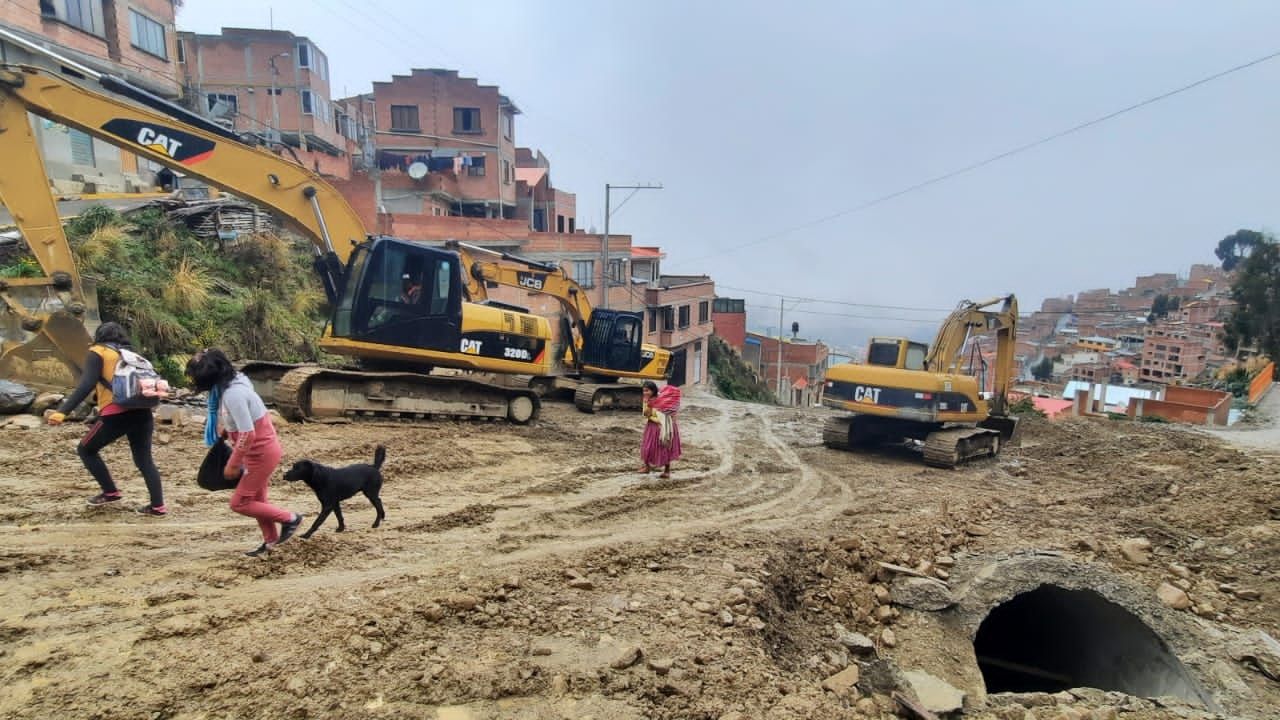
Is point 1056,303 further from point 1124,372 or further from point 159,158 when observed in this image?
point 159,158

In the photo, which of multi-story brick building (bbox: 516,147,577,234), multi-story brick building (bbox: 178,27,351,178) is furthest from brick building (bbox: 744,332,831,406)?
multi-story brick building (bbox: 178,27,351,178)

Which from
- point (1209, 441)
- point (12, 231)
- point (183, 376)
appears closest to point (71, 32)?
point (12, 231)

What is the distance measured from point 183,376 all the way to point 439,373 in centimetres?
387

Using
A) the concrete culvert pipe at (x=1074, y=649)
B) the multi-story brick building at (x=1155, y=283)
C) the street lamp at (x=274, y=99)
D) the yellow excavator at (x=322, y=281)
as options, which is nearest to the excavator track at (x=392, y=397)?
the yellow excavator at (x=322, y=281)

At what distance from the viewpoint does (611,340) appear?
48.0 ft

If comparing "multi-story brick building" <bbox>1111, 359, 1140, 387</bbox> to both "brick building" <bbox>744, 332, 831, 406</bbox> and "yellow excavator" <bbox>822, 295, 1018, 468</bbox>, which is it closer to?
"brick building" <bbox>744, 332, 831, 406</bbox>

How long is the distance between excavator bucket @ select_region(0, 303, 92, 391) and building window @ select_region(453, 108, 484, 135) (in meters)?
28.3

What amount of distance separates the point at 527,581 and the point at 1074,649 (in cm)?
576

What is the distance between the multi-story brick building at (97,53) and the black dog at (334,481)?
14.6 metres

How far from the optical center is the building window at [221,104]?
24.0m

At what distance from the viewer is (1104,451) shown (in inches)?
508

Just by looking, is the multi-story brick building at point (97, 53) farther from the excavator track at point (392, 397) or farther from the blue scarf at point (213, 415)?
→ the blue scarf at point (213, 415)

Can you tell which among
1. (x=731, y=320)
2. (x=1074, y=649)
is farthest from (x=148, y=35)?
(x=731, y=320)

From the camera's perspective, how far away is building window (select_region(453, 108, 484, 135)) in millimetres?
34000
